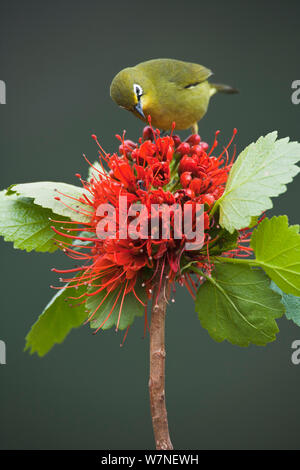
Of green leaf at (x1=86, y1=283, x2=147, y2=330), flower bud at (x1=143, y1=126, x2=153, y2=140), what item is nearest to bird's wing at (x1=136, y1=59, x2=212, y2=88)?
→ flower bud at (x1=143, y1=126, x2=153, y2=140)

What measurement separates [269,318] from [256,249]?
0.31 ft

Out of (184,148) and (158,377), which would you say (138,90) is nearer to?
(184,148)

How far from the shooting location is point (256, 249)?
24.2 inches

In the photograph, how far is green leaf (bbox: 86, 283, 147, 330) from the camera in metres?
0.65

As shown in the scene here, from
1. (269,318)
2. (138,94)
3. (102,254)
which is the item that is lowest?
(269,318)

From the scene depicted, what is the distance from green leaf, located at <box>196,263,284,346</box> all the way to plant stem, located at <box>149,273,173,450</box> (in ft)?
0.18

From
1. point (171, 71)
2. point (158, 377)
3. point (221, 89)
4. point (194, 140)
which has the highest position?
point (221, 89)

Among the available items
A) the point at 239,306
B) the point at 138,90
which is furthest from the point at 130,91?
the point at 239,306

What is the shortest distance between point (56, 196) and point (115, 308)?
0.62 ft

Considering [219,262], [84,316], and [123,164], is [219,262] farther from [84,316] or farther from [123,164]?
[84,316]

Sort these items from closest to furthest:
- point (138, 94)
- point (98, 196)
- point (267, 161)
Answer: point (267, 161)
point (98, 196)
point (138, 94)

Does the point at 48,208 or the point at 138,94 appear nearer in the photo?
the point at 48,208

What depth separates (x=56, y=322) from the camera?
2.72ft

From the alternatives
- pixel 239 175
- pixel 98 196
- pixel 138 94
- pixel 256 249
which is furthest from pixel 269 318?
pixel 138 94
